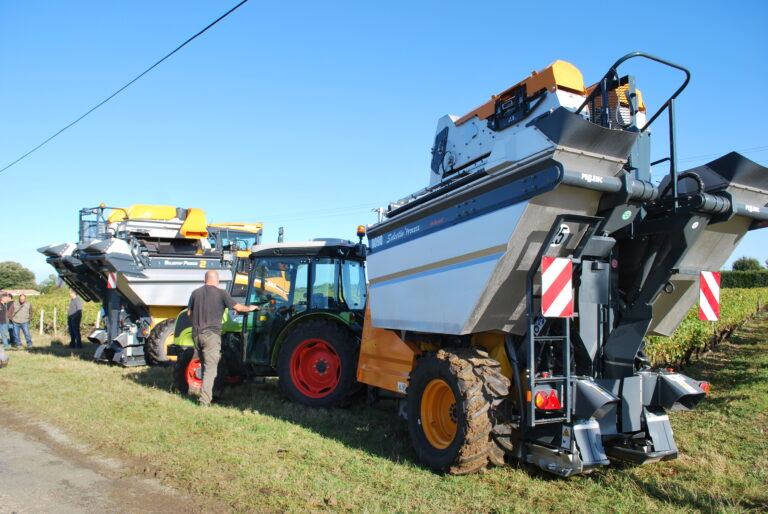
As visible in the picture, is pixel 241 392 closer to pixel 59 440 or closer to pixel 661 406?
pixel 59 440

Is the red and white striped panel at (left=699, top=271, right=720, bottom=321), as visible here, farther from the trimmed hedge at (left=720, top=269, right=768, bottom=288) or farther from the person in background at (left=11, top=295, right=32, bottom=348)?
the trimmed hedge at (left=720, top=269, right=768, bottom=288)

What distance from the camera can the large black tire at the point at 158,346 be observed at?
10438 mm

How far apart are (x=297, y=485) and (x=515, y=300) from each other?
2106 mm

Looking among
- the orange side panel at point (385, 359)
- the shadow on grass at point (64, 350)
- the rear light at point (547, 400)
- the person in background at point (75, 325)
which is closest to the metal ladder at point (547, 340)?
the rear light at point (547, 400)

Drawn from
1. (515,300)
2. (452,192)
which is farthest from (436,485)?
(452,192)

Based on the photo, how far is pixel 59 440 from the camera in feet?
17.4

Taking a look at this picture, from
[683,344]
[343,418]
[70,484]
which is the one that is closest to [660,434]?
[343,418]

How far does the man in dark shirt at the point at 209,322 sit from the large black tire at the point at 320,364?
2.66 ft

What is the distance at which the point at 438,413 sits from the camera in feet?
15.3

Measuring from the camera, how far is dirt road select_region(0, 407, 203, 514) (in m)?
3.67

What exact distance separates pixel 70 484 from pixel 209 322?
9.50ft

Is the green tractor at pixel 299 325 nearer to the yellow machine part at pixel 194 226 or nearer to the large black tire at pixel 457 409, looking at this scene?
the large black tire at pixel 457 409

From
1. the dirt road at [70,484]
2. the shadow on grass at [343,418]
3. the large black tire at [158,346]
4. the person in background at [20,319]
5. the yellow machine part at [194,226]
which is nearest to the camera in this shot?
the dirt road at [70,484]

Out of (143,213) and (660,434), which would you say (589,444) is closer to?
(660,434)
